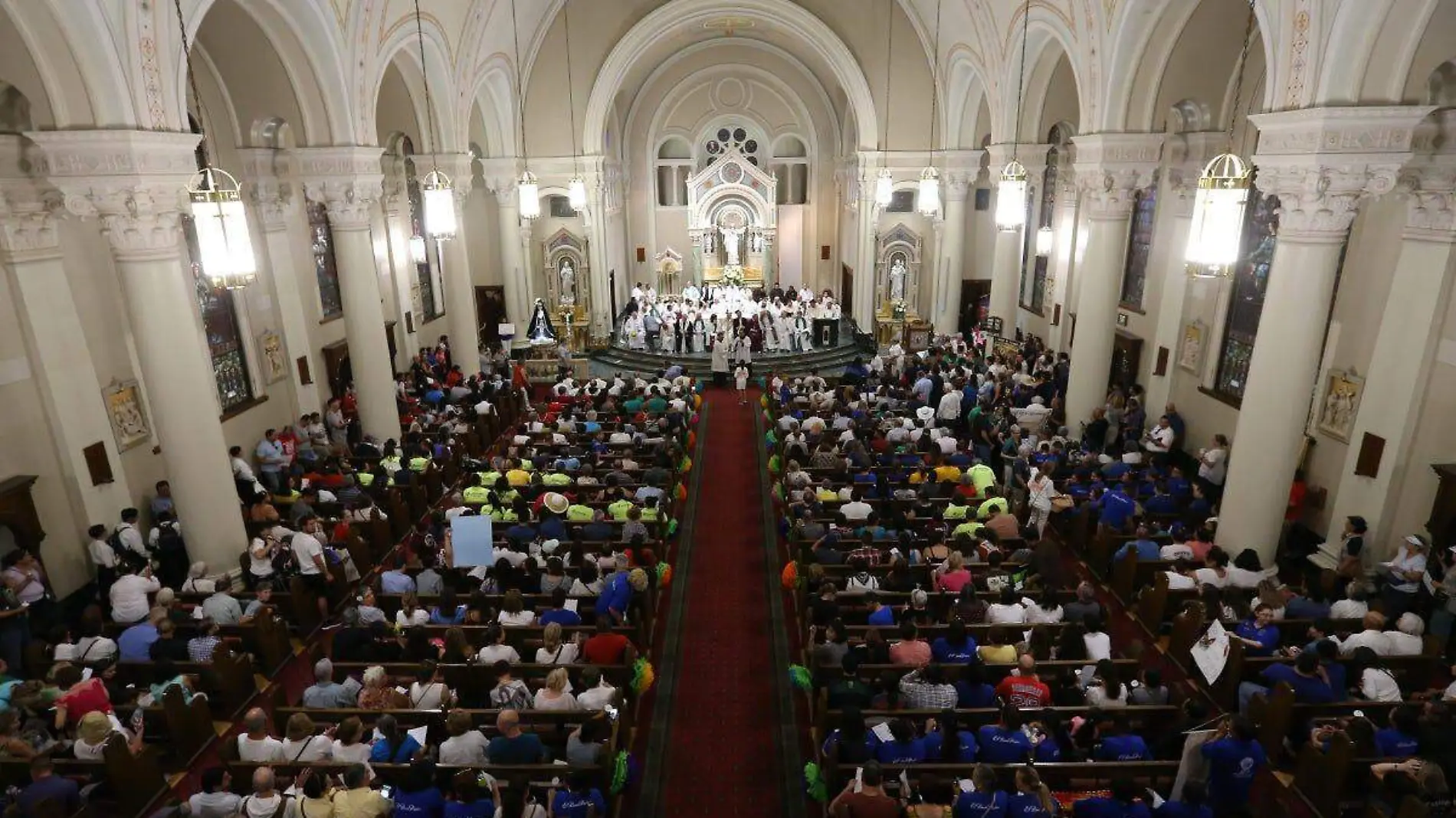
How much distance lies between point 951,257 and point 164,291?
17353 millimetres

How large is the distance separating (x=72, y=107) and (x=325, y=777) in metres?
6.67

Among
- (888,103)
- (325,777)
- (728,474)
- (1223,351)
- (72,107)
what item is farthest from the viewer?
(888,103)

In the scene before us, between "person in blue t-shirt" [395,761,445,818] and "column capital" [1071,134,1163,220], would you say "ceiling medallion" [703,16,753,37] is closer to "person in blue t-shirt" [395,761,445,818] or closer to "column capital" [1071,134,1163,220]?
"column capital" [1071,134,1163,220]

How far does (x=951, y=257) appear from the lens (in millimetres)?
21078

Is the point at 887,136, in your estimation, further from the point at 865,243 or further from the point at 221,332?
the point at 221,332

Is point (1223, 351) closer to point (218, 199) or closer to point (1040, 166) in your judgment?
point (1040, 166)

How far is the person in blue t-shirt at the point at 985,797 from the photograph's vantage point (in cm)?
526

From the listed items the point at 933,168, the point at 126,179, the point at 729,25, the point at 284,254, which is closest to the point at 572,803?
the point at 126,179

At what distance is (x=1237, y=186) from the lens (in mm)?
6926

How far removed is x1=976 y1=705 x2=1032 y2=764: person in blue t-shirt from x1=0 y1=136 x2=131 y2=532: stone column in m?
10.3

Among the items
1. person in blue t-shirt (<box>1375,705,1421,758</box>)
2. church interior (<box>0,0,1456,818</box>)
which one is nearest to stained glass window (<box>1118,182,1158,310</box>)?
church interior (<box>0,0,1456,818</box>)

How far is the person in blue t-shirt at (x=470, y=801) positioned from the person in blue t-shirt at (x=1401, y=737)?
21.4 feet

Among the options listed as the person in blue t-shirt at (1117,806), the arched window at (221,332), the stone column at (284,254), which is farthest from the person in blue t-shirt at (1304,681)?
the stone column at (284,254)

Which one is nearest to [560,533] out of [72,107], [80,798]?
[80,798]
